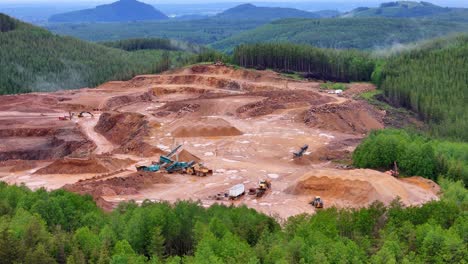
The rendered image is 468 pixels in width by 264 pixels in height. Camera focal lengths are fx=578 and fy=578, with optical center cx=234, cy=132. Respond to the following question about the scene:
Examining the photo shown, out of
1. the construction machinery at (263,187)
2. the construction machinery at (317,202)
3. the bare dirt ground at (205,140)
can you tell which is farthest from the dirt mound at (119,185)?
the construction machinery at (317,202)

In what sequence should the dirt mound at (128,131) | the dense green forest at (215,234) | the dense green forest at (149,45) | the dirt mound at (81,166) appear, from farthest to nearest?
the dense green forest at (149,45), the dirt mound at (128,131), the dirt mound at (81,166), the dense green forest at (215,234)

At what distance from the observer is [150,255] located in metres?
27.5

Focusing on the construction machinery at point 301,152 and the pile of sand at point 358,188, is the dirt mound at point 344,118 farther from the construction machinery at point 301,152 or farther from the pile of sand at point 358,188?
the pile of sand at point 358,188

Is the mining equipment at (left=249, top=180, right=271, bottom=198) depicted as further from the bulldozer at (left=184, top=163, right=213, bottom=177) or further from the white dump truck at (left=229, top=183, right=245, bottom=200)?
the bulldozer at (left=184, top=163, right=213, bottom=177)

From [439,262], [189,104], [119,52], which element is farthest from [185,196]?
[119,52]

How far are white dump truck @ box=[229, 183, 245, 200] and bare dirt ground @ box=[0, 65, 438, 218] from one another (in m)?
0.47

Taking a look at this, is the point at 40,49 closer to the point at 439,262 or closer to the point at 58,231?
the point at 58,231

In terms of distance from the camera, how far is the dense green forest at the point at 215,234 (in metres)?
Answer: 25.6

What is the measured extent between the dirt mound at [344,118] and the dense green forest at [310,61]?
25259mm

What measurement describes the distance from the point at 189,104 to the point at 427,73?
3744 cm

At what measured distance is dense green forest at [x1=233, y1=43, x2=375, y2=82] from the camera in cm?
9600

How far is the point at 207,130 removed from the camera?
61812 mm

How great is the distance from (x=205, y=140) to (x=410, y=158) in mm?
21802

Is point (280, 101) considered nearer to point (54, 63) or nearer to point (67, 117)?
point (67, 117)
